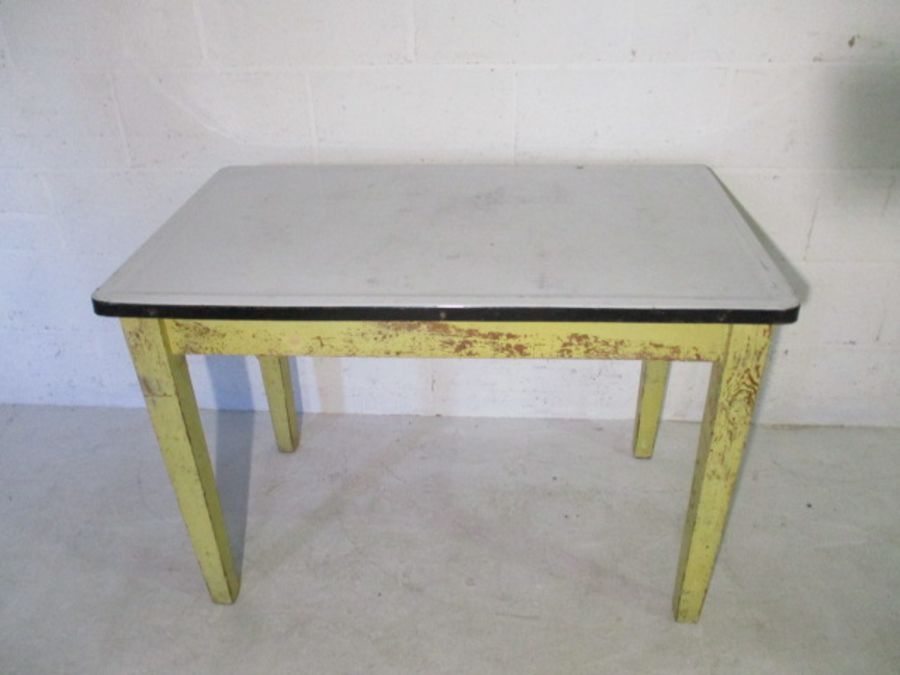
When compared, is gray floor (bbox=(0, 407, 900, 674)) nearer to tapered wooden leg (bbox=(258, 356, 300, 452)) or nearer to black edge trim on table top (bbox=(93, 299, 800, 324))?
tapered wooden leg (bbox=(258, 356, 300, 452))

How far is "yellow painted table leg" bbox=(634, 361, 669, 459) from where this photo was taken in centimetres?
170

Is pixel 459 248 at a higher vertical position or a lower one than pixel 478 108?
lower

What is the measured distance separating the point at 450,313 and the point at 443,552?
30.0 inches

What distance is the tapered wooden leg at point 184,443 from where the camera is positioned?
1.12 meters

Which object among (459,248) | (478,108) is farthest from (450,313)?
(478,108)

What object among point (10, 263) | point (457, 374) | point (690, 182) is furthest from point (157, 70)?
point (690, 182)

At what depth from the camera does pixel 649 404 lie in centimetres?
175

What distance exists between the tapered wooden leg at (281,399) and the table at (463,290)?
441 mm

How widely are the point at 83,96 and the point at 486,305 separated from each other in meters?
1.20

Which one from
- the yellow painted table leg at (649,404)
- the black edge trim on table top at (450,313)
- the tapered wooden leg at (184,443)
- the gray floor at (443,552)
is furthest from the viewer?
the yellow painted table leg at (649,404)

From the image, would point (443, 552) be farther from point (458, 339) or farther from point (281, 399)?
point (458, 339)

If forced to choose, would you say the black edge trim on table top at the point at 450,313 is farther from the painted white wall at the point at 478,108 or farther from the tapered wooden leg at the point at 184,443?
the painted white wall at the point at 478,108

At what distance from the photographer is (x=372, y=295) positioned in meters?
1.06

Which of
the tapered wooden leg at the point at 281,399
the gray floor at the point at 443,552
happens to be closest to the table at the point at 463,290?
the gray floor at the point at 443,552
